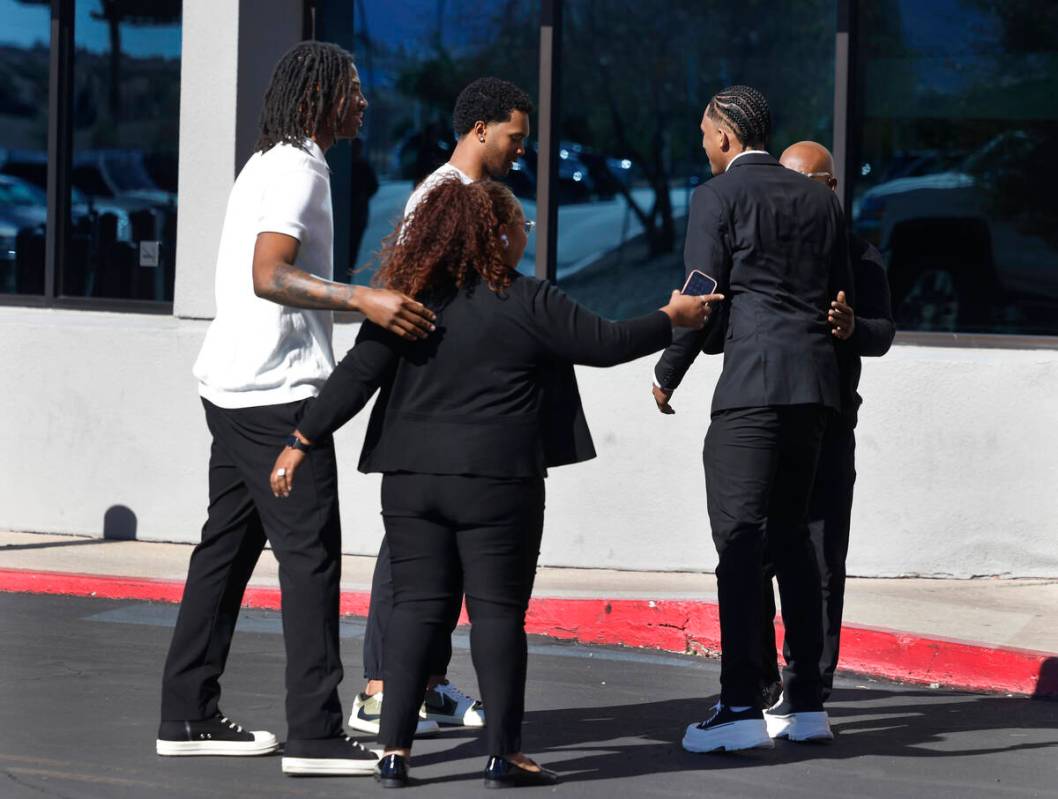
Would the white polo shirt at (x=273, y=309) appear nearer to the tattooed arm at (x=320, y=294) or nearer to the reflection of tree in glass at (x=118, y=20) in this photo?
the tattooed arm at (x=320, y=294)

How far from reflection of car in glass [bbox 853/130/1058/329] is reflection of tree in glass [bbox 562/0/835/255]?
1.76ft

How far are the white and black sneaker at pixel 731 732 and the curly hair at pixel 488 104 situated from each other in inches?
80.6

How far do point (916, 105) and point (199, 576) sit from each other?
4.98m

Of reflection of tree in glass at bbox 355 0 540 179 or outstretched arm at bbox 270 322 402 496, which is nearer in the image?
outstretched arm at bbox 270 322 402 496

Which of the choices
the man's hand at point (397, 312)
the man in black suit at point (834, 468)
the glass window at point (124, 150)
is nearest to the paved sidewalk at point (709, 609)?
the man in black suit at point (834, 468)

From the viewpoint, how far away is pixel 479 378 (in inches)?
185

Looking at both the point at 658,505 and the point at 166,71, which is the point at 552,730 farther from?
the point at 166,71

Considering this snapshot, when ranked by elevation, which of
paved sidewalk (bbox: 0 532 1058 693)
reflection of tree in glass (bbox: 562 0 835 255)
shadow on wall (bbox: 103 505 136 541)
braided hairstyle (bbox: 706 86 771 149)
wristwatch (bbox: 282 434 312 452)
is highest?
reflection of tree in glass (bbox: 562 0 835 255)

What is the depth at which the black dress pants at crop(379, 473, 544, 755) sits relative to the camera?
186 inches

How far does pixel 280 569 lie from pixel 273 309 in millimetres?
761

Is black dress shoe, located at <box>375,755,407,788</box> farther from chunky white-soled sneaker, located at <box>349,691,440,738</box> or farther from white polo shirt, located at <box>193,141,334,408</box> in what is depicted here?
white polo shirt, located at <box>193,141,334,408</box>

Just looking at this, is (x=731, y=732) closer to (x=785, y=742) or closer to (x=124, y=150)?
(x=785, y=742)

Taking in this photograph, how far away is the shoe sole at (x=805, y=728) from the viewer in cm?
553

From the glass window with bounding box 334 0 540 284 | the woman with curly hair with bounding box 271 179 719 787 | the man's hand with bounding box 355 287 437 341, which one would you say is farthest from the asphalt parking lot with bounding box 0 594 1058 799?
the glass window with bounding box 334 0 540 284
